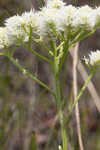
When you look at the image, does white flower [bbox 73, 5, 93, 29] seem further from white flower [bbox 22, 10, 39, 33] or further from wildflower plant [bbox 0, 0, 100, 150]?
white flower [bbox 22, 10, 39, 33]

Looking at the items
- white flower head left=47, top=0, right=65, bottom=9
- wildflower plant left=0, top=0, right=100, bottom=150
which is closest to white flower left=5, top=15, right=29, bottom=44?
wildflower plant left=0, top=0, right=100, bottom=150

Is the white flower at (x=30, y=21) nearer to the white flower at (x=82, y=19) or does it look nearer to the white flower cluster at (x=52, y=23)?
the white flower cluster at (x=52, y=23)

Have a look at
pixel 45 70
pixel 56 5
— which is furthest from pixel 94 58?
pixel 45 70

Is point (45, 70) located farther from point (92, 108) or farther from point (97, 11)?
point (97, 11)

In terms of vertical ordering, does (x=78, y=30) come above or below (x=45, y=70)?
below

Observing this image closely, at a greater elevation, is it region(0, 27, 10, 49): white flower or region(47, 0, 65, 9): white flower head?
region(47, 0, 65, 9): white flower head

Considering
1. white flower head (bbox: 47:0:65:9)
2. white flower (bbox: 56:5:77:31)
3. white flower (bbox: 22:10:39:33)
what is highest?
white flower head (bbox: 47:0:65:9)

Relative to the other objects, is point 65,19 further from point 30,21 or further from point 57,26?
point 30,21

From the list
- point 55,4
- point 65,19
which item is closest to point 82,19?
point 65,19
